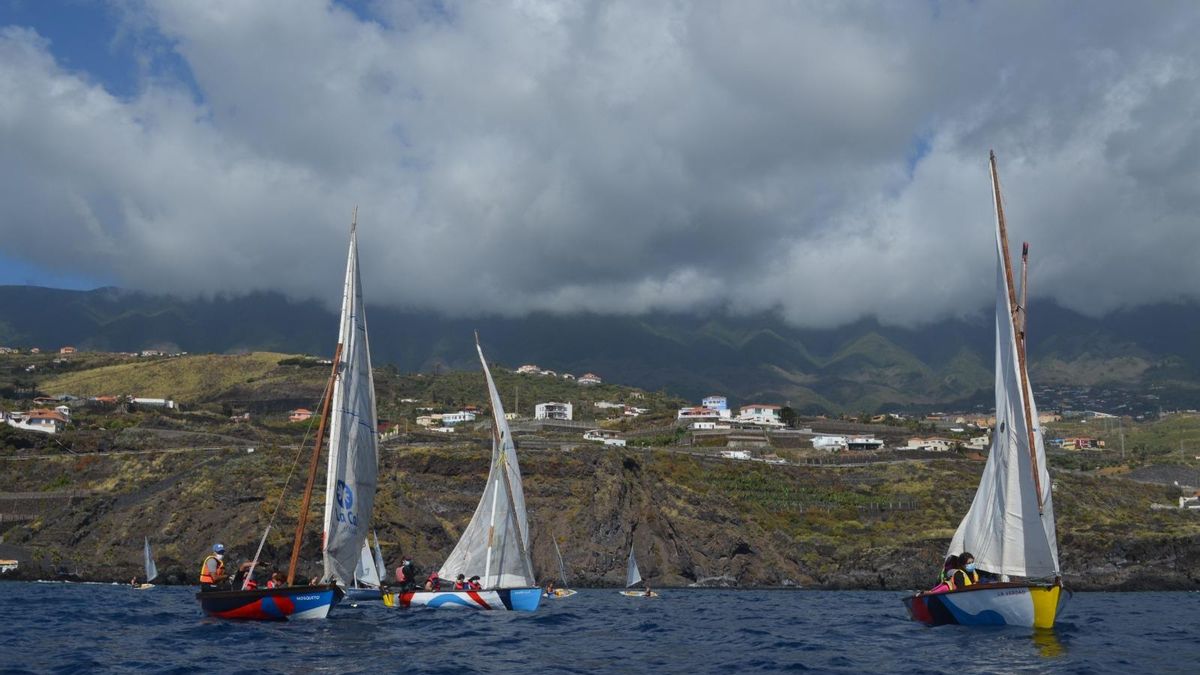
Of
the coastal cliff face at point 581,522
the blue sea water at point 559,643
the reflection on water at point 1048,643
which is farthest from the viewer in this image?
the coastal cliff face at point 581,522

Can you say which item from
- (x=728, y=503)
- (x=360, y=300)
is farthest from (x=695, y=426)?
(x=360, y=300)

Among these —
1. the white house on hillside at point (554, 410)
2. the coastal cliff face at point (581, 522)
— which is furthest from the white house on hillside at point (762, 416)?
the coastal cliff face at point (581, 522)

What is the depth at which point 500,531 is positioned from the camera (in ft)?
161

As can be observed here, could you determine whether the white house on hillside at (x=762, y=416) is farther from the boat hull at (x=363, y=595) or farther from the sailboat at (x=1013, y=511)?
the sailboat at (x=1013, y=511)

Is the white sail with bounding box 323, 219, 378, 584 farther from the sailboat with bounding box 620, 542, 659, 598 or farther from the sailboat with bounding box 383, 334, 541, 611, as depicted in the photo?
the sailboat with bounding box 620, 542, 659, 598

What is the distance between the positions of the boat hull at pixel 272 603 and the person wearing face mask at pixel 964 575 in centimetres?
2155

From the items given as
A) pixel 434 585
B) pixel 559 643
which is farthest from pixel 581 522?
pixel 559 643

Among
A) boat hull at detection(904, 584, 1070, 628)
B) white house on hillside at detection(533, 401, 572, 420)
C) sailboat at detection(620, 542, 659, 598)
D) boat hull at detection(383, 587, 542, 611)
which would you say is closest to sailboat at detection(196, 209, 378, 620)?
boat hull at detection(383, 587, 542, 611)

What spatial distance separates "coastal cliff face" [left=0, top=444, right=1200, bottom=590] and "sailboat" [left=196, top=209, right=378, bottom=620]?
47.1 meters

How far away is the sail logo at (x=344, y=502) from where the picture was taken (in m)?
38.7

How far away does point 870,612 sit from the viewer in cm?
5234

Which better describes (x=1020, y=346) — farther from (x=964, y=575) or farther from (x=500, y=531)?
(x=500, y=531)

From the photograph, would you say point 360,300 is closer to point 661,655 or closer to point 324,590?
point 324,590

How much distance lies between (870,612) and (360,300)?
94.7ft
